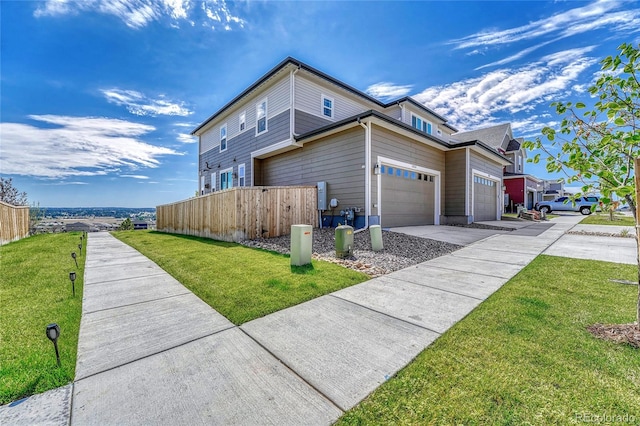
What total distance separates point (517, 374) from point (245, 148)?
1515cm

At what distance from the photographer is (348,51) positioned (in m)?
10.9

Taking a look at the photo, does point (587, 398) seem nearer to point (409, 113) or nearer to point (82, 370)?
point (82, 370)

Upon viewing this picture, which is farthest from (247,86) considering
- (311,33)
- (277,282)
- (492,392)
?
(492,392)

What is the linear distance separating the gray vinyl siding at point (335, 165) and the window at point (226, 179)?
551 centimetres

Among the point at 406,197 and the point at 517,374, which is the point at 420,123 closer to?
the point at 406,197

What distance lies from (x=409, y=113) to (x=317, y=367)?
49.9ft

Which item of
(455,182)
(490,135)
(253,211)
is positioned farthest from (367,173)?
(490,135)

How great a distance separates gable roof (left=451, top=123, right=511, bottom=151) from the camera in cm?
2558

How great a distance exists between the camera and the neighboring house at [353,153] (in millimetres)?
9641

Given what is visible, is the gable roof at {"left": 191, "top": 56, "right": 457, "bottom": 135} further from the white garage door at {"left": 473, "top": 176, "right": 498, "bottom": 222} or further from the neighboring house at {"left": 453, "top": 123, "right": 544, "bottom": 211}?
the neighboring house at {"left": 453, "top": 123, "right": 544, "bottom": 211}

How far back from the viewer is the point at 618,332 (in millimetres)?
2473

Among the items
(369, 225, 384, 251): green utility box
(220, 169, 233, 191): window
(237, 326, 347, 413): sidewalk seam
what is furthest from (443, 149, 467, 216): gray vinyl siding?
(237, 326, 347, 413): sidewalk seam

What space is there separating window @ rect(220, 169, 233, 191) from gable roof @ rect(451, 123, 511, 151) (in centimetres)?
2092

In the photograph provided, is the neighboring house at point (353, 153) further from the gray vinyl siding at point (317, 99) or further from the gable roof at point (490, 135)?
the gable roof at point (490, 135)
